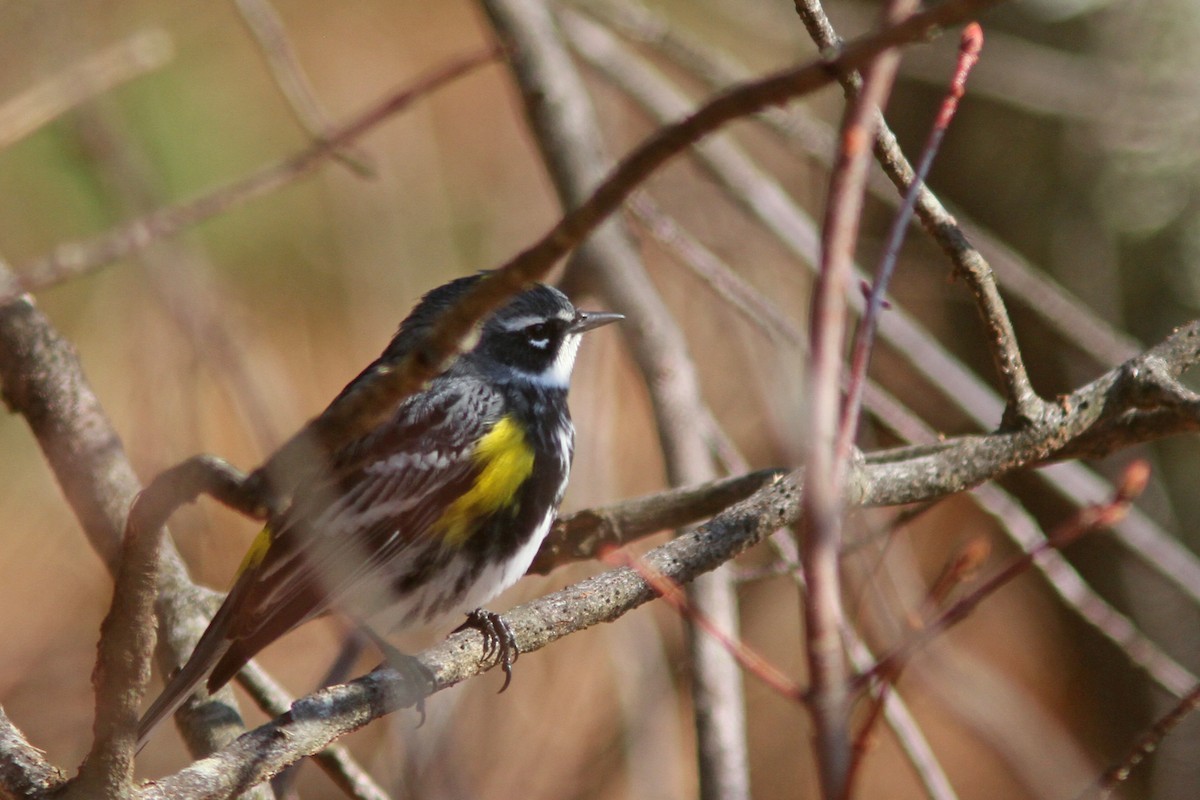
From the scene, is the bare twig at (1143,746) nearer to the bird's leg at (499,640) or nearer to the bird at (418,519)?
the bird's leg at (499,640)

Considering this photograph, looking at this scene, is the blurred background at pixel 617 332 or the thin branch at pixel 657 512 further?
the blurred background at pixel 617 332

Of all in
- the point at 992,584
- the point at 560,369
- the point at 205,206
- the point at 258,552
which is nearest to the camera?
the point at 992,584

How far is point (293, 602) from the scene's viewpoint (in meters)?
3.60

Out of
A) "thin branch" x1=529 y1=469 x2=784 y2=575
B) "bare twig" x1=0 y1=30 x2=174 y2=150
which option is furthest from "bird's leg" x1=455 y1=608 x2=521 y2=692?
"bare twig" x1=0 y1=30 x2=174 y2=150

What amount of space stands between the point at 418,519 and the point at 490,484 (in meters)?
0.26

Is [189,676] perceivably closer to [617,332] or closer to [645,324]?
[645,324]

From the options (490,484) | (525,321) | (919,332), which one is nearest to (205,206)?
(490,484)

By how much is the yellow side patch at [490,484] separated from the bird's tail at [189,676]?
0.79 meters

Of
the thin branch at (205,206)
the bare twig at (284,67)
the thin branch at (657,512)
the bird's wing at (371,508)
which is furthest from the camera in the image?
the bare twig at (284,67)

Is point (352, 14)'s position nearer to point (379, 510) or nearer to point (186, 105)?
point (186, 105)

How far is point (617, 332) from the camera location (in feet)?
21.3

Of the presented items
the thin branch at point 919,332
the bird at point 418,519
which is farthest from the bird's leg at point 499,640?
the thin branch at point 919,332

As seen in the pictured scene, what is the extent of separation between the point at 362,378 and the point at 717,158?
2.04 m

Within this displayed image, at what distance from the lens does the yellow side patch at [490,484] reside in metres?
3.85
